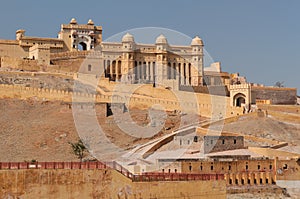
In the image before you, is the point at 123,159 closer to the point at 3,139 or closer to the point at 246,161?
the point at 246,161

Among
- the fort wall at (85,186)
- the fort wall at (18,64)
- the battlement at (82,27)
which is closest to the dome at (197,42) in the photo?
the battlement at (82,27)

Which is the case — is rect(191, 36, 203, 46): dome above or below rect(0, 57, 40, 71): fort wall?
above

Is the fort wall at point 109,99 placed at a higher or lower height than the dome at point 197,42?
lower

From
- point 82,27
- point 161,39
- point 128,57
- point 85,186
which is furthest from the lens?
point 82,27

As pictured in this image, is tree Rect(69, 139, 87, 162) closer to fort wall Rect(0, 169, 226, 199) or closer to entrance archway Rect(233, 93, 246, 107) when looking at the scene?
fort wall Rect(0, 169, 226, 199)

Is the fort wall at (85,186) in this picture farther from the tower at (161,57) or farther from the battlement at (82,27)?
the battlement at (82,27)

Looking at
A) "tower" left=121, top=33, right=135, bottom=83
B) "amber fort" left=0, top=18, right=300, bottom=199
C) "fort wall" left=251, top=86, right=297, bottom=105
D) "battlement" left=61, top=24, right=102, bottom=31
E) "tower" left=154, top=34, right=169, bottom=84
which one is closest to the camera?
"amber fort" left=0, top=18, right=300, bottom=199

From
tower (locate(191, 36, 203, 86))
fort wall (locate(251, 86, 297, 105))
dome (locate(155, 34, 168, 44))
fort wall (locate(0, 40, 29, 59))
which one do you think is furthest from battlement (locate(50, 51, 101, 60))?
fort wall (locate(251, 86, 297, 105))

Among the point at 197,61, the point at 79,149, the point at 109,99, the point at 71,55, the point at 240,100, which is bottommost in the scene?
the point at 79,149

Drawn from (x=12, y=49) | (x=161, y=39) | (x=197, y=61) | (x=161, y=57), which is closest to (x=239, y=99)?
(x=197, y=61)

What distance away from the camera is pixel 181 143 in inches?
1724

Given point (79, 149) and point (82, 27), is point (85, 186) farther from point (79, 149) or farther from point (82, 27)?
point (82, 27)

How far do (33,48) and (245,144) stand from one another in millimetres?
31945

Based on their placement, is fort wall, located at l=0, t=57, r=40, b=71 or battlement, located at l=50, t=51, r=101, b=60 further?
battlement, located at l=50, t=51, r=101, b=60
